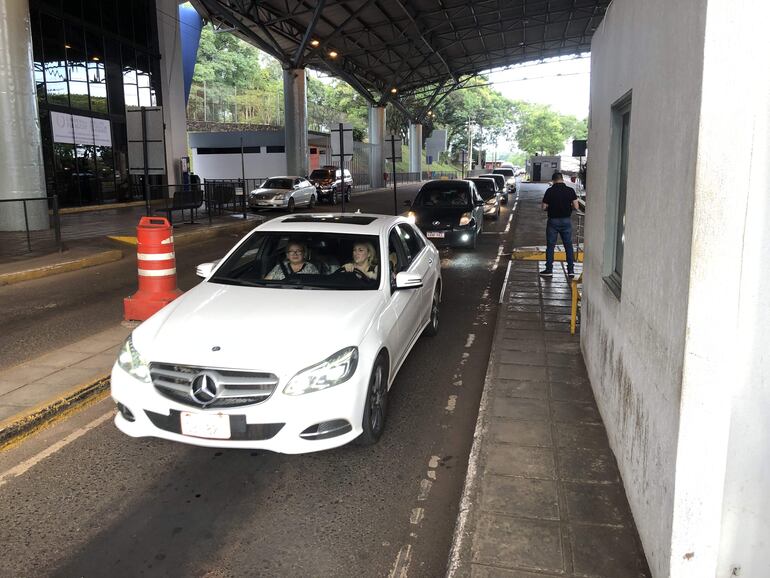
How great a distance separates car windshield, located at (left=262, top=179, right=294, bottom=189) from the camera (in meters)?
27.8

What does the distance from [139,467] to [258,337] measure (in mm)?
1240

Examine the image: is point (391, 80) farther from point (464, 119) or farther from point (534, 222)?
point (464, 119)

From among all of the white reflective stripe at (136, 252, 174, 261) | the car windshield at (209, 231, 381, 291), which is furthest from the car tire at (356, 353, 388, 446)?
the white reflective stripe at (136, 252, 174, 261)

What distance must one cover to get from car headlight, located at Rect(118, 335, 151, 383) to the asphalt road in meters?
0.68

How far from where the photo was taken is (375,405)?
14.8ft

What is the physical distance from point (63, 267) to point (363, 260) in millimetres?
8964

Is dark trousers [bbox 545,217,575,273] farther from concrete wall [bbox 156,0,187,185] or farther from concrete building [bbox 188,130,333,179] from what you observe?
concrete building [bbox 188,130,333,179]

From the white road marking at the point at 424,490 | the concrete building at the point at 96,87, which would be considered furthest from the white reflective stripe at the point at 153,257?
the concrete building at the point at 96,87

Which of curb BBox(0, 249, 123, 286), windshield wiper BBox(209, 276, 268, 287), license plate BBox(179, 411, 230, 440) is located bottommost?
curb BBox(0, 249, 123, 286)

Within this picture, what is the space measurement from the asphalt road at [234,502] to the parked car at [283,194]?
21.8 m

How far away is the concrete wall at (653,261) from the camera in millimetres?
2617

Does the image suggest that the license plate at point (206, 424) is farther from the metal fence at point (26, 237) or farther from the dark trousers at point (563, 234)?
the metal fence at point (26, 237)

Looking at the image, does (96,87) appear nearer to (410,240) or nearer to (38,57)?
(38,57)

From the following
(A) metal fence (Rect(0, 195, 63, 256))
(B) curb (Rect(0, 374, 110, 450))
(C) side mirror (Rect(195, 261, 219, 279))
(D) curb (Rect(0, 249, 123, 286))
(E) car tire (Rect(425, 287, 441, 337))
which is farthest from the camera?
(A) metal fence (Rect(0, 195, 63, 256))
